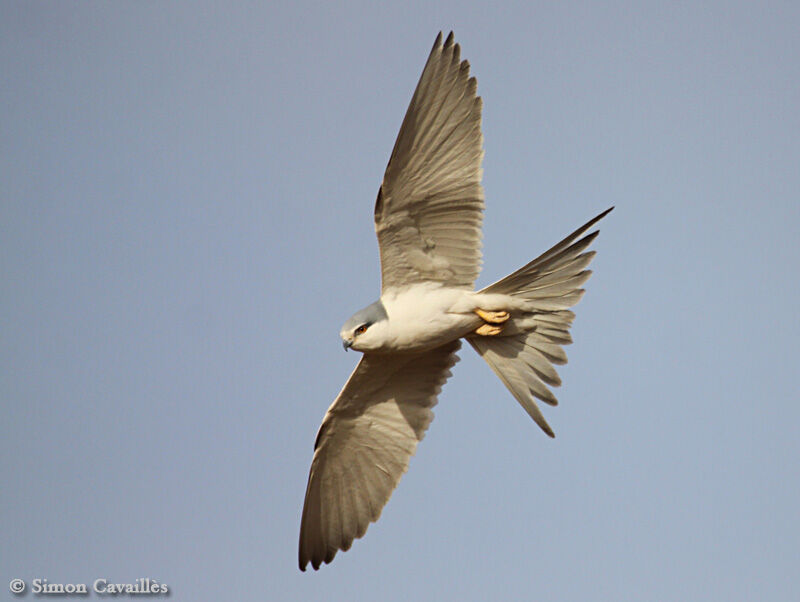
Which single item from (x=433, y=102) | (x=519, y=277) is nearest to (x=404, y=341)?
(x=519, y=277)

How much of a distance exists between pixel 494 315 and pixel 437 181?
4.74ft

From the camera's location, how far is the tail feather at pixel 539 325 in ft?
31.6

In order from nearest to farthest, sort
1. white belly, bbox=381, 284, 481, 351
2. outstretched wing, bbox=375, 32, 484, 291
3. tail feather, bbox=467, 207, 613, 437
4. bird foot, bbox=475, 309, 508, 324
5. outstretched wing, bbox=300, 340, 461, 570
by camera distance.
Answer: outstretched wing, bbox=375, 32, 484, 291 → tail feather, bbox=467, 207, 613, 437 → white belly, bbox=381, 284, 481, 351 → bird foot, bbox=475, 309, 508, 324 → outstretched wing, bbox=300, 340, 461, 570

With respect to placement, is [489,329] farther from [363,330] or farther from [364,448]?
[364,448]

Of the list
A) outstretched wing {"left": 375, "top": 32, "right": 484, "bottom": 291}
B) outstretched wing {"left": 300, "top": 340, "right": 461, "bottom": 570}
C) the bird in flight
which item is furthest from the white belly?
outstretched wing {"left": 300, "top": 340, "right": 461, "bottom": 570}

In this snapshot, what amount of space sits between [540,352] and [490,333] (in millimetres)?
516

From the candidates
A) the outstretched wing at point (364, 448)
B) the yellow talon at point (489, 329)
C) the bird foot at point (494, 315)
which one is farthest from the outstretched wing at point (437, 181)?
the outstretched wing at point (364, 448)

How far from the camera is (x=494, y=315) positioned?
9.97m

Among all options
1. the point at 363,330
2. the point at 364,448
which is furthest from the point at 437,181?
the point at 364,448

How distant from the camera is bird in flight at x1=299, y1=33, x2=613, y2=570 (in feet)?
30.5

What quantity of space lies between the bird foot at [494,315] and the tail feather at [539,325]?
119 millimetres

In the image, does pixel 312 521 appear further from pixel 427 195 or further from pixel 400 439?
pixel 427 195

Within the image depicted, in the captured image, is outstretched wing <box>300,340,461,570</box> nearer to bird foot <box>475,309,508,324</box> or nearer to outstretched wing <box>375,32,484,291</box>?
bird foot <box>475,309,508,324</box>

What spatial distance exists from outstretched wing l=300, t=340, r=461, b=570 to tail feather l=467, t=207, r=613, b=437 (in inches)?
33.6
